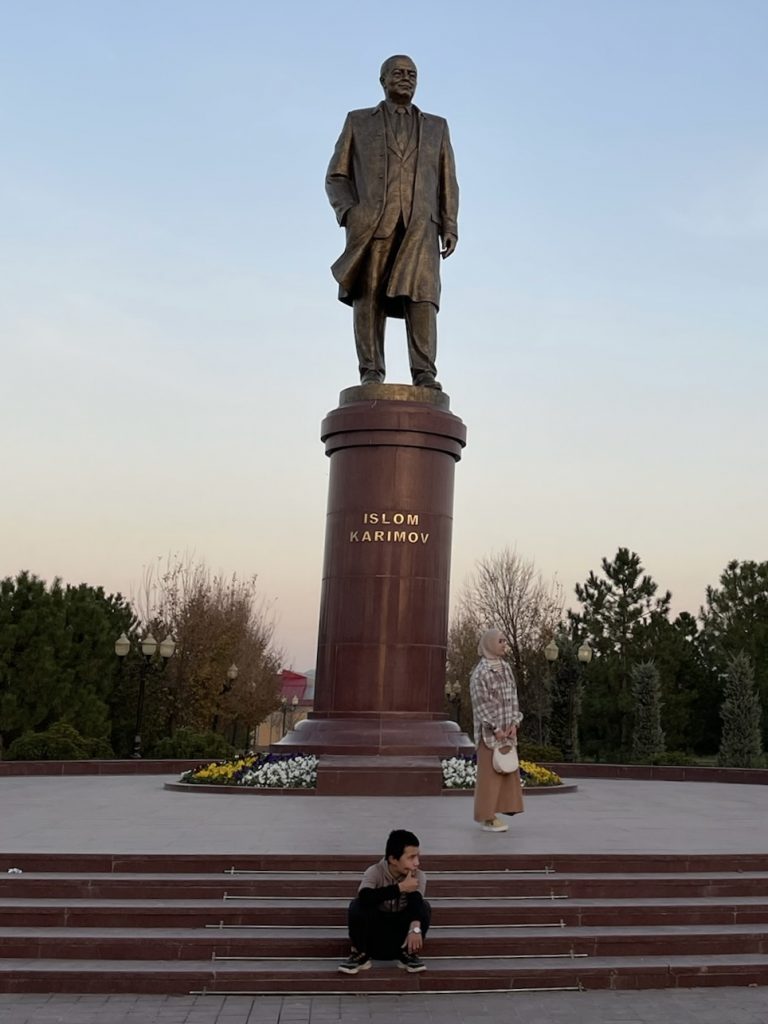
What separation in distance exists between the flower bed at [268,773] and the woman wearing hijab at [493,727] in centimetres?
384

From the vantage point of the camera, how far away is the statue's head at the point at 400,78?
14930 millimetres

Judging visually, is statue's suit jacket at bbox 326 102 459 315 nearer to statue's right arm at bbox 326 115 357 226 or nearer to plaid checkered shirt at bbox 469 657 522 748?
statue's right arm at bbox 326 115 357 226

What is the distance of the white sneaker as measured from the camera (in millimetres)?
9219

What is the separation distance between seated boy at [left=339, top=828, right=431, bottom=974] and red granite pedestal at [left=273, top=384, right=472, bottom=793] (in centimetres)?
659

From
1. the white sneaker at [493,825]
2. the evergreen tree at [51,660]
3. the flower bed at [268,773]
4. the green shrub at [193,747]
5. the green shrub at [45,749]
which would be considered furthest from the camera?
the evergreen tree at [51,660]

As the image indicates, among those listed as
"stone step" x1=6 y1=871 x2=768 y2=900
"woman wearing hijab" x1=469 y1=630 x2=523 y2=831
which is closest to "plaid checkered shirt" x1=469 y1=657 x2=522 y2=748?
"woman wearing hijab" x1=469 y1=630 x2=523 y2=831

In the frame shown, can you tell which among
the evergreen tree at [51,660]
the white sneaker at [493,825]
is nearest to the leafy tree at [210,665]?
the evergreen tree at [51,660]

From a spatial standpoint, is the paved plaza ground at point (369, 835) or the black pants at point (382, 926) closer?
the paved plaza ground at point (369, 835)

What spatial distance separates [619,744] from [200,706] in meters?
15.5

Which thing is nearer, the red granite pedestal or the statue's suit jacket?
the red granite pedestal

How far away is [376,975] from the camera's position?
6195 millimetres

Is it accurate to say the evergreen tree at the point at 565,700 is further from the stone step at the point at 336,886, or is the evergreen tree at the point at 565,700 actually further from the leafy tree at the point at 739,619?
the stone step at the point at 336,886

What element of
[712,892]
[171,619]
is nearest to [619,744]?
[171,619]

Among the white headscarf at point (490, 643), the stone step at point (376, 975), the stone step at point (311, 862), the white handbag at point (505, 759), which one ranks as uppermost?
the white headscarf at point (490, 643)
